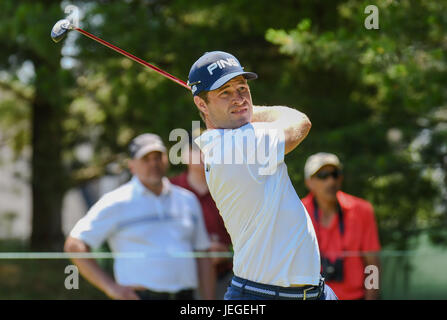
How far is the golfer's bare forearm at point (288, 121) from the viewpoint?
313 centimetres

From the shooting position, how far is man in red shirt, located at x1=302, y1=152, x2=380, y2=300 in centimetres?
511

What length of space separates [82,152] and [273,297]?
1321 centimetres

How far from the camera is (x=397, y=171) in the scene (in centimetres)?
774

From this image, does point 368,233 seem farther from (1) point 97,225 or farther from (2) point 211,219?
(1) point 97,225

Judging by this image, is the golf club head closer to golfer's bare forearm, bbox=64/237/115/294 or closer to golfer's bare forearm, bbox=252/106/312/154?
golfer's bare forearm, bbox=252/106/312/154

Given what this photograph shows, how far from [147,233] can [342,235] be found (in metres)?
1.53

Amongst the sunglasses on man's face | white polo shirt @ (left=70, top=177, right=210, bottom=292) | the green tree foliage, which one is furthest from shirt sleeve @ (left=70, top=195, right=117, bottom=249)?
the green tree foliage

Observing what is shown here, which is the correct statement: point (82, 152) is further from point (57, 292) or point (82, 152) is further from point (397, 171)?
point (397, 171)

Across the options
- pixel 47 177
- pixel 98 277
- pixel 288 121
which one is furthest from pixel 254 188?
pixel 47 177

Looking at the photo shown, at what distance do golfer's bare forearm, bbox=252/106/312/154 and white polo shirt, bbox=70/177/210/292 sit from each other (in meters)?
1.89

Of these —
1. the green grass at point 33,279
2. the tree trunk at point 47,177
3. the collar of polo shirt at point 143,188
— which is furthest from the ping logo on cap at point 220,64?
the tree trunk at point 47,177

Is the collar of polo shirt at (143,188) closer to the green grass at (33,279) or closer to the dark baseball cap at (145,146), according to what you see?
the dark baseball cap at (145,146)

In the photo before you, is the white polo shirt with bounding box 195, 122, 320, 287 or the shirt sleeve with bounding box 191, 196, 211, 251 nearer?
the white polo shirt with bounding box 195, 122, 320, 287
